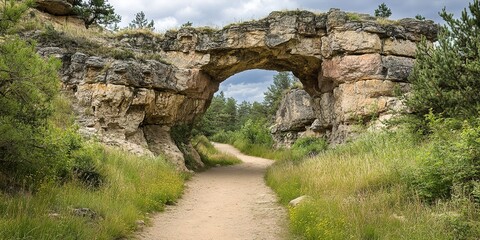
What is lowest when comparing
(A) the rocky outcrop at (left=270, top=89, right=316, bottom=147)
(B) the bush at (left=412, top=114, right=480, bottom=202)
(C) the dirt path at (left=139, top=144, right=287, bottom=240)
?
(C) the dirt path at (left=139, top=144, right=287, bottom=240)

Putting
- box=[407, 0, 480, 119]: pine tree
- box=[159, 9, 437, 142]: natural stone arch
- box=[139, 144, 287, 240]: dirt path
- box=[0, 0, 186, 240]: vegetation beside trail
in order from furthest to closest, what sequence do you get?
→ box=[159, 9, 437, 142]: natural stone arch
box=[407, 0, 480, 119]: pine tree
box=[139, 144, 287, 240]: dirt path
box=[0, 0, 186, 240]: vegetation beside trail

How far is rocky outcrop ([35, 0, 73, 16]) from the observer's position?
21.2 meters

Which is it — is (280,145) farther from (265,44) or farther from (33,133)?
(33,133)

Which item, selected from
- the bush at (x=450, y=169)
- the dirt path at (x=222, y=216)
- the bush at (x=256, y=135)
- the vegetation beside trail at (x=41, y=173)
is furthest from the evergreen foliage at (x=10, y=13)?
the bush at (x=256, y=135)

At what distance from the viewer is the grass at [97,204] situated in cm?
518

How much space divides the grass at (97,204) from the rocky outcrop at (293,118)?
62.9ft

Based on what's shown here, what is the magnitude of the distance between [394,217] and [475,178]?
60.0 inches

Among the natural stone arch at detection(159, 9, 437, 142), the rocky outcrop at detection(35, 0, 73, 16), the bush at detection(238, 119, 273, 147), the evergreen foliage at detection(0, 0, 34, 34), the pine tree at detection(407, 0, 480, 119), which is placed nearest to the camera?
the evergreen foliage at detection(0, 0, 34, 34)

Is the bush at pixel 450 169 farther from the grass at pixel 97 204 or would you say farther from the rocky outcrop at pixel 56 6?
the rocky outcrop at pixel 56 6

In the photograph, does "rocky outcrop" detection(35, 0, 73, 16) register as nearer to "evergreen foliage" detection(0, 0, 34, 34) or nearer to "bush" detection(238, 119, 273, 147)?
"evergreen foliage" detection(0, 0, 34, 34)

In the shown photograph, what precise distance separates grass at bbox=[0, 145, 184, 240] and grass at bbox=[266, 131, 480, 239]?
328cm

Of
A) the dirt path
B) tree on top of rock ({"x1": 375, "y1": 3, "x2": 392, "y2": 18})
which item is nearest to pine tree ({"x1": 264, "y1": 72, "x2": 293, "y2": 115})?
tree on top of rock ({"x1": 375, "y1": 3, "x2": 392, "y2": 18})

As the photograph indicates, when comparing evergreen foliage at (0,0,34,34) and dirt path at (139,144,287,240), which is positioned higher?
evergreen foliage at (0,0,34,34)

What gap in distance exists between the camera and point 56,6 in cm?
2153
